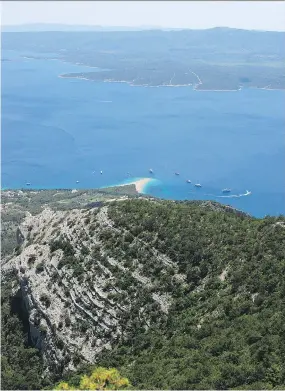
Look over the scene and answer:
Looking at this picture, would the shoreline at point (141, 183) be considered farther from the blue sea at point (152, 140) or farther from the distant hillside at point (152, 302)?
the distant hillside at point (152, 302)

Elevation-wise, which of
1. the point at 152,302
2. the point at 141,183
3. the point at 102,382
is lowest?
the point at 102,382

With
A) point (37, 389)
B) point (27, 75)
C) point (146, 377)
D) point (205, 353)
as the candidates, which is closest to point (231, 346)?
point (205, 353)

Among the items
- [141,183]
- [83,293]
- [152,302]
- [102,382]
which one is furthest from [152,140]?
[102,382]

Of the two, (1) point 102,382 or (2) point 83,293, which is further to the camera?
(2) point 83,293

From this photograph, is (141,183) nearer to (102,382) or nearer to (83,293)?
(83,293)

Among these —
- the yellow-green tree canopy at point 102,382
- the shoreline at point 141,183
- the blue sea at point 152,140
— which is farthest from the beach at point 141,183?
the yellow-green tree canopy at point 102,382

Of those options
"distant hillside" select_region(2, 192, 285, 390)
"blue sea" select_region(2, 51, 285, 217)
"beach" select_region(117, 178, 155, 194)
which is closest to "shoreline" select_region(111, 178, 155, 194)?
"beach" select_region(117, 178, 155, 194)
